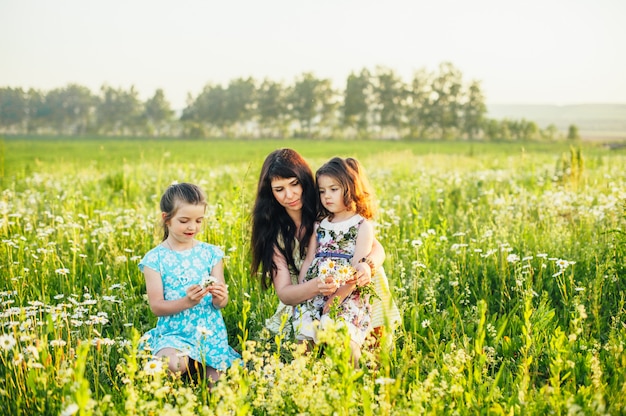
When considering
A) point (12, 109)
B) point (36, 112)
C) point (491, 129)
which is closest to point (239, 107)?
point (36, 112)

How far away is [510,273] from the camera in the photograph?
16.5 feet

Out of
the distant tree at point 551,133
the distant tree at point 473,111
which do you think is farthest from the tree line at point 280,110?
the distant tree at point 551,133

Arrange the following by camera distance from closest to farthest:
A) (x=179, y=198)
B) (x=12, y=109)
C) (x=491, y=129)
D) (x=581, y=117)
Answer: (x=179, y=198) → (x=491, y=129) → (x=12, y=109) → (x=581, y=117)

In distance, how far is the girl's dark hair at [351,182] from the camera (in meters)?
3.94

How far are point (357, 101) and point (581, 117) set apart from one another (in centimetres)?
4947

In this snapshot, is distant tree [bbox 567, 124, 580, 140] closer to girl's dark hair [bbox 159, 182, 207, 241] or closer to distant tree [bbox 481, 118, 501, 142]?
distant tree [bbox 481, 118, 501, 142]

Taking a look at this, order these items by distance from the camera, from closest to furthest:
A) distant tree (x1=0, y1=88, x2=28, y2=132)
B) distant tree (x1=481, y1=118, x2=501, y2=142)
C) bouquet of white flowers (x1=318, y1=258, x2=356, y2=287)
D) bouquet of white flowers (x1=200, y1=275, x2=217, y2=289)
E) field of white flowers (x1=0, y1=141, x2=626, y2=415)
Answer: field of white flowers (x1=0, y1=141, x2=626, y2=415), bouquet of white flowers (x1=318, y1=258, x2=356, y2=287), bouquet of white flowers (x1=200, y1=275, x2=217, y2=289), distant tree (x1=481, y1=118, x2=501, y2=142), distant tree (x1=0, y1=88, x2=28, y2=132)

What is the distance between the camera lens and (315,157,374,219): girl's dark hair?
394 cm

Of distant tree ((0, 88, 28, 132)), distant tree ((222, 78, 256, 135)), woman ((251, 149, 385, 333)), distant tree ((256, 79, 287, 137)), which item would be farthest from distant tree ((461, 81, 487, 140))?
woman ((251, 149, 385, 333))

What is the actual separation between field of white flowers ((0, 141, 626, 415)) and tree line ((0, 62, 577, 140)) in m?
62.3

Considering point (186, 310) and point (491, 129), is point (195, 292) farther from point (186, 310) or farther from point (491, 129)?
point (491, 129)

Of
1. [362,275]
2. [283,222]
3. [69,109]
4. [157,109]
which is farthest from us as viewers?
[157,109]

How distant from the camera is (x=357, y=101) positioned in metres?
82.8

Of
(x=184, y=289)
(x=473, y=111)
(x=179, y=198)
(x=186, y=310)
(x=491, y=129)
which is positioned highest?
(x=473, y=111)
